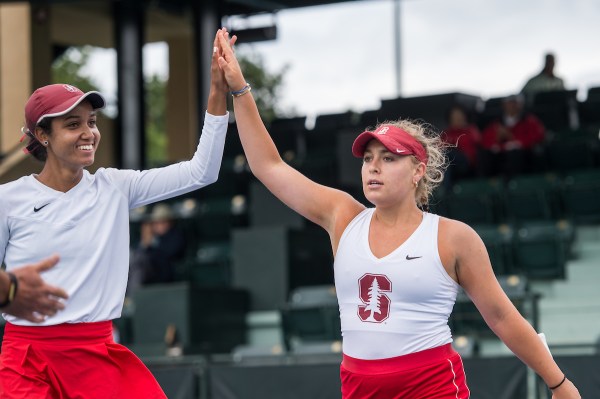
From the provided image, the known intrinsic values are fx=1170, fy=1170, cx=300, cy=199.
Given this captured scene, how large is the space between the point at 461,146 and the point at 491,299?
1111 centimetres

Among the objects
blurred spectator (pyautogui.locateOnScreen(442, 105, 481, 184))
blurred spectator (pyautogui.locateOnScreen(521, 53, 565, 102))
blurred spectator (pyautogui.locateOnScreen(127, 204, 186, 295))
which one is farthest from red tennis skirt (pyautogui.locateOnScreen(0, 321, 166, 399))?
blurred spectator (pyautogui.locateOnScreen(521, 53, 565, 102))

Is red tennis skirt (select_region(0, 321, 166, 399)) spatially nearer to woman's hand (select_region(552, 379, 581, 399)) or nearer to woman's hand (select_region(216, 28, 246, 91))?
woman's hand (select_region(216, 28, 246, 91))

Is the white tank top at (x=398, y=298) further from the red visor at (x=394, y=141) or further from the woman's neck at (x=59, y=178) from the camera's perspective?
the woman's neck at (x=59, y=178)

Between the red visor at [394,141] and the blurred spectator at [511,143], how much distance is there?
38.5ft

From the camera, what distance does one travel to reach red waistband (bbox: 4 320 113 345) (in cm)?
470

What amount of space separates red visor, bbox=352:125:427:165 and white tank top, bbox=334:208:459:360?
340mm

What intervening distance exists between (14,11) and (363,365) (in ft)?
58.1

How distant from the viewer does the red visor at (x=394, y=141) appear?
4855 mm

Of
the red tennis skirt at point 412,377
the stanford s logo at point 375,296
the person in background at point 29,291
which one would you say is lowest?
the red tennis skirt at point 412,377

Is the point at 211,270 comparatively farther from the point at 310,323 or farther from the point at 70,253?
the point at 70,253

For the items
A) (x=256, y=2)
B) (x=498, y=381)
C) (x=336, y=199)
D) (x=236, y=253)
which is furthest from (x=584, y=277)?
(x=336, y=199)

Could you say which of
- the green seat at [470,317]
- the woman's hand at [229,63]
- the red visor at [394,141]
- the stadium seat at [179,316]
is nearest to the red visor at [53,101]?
the woman's hand at [229,63]

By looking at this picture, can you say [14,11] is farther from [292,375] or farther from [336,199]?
[336,199]

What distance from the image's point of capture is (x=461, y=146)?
52.0 ft
